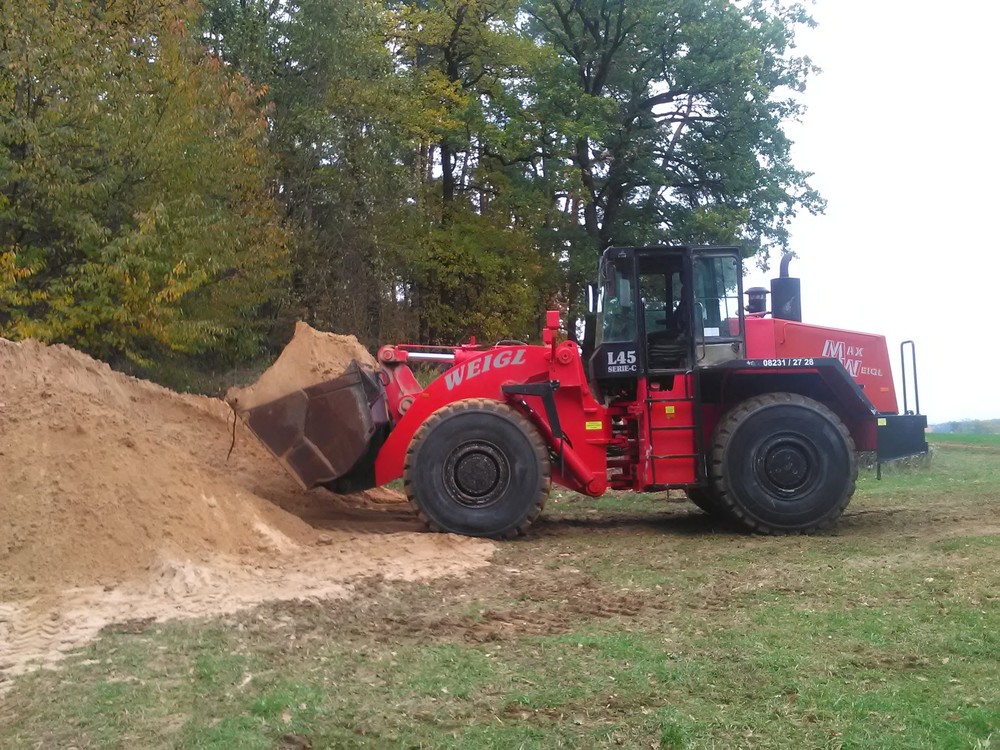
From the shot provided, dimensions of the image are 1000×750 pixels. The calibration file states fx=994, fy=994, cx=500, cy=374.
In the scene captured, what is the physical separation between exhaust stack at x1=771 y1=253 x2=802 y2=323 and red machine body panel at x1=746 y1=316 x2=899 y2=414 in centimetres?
38

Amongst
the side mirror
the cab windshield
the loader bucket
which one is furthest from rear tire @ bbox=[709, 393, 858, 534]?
the loader bucket

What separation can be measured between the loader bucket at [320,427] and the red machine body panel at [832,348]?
4.37 m

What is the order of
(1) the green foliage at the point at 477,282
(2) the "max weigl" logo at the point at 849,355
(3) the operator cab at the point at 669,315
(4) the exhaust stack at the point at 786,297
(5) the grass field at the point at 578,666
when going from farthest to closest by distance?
(1) the green foliage at the point at 477,282 → (4) the exhaust stack at the point at 786,297 → (2) the "max weigl" logo at the point at 849,355 → (3) the operator cab at the point at 669,315 → (5) the grass field at the point at 578,666

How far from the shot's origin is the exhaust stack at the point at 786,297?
11.7 metres

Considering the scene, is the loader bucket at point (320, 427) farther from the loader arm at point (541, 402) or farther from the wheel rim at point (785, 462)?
the wheel rim at point (785, 462)

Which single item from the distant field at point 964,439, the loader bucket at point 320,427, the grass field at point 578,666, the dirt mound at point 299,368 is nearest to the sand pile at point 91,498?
the loader bucket at point 320,427

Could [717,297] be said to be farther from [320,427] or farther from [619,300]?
[320,427]

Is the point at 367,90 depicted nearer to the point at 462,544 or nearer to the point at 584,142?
the point at 584,142

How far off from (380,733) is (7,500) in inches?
195

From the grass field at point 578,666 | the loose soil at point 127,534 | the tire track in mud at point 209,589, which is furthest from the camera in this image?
the loose soil at point 127,534

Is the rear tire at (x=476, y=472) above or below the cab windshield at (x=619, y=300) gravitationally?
below

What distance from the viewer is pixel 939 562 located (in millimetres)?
8438

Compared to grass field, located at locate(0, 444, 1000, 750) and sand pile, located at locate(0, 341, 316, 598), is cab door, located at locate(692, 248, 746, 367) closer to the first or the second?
grass field, located at locate(0, 444, 1000, 750)

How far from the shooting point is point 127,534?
316 inches
